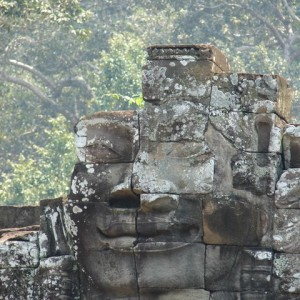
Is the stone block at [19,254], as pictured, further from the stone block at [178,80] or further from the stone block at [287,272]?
the stone block at [287,272]

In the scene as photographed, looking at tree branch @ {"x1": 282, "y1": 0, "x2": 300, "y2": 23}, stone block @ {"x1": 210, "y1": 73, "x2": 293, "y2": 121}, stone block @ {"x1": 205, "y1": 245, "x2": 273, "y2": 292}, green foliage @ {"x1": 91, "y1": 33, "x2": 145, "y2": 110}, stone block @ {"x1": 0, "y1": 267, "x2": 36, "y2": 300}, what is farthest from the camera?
tree branch @ {"x1": 282, "y1": 0, "x2": 300, "y2": 23}

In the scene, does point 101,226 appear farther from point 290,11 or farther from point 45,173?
point 290,11

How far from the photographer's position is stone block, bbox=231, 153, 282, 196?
1445cm

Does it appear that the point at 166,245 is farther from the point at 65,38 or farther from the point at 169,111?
the point at 65,38

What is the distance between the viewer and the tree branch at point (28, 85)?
42312 mm

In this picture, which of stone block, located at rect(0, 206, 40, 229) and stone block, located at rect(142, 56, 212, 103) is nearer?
stone block, located at rect(142, 56, 212, 103)

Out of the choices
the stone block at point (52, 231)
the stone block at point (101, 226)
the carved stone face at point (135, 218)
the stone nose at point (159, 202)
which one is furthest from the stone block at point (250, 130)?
the stone block at point (52, 231)

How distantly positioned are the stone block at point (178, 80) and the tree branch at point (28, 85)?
27684 mm

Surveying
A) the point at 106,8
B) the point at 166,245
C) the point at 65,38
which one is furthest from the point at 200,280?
the point at 106,8

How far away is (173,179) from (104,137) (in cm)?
76

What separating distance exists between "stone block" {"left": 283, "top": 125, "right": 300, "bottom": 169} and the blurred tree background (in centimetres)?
2288

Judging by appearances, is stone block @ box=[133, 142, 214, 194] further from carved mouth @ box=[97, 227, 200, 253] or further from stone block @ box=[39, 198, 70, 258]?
stone block @ box=[39, 198, 70, 258]

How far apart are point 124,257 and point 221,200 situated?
1060mm

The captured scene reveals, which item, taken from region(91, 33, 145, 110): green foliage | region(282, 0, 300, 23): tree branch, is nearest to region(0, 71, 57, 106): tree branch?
region(91, 33, 145, 110): green foliage
